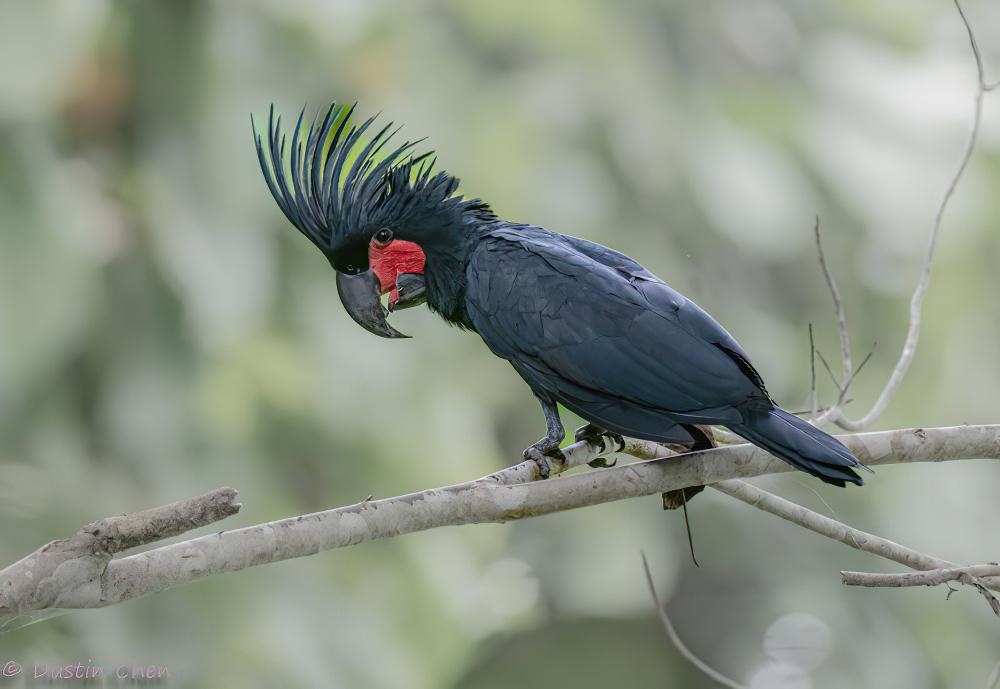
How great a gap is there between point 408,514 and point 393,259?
0.94 metres

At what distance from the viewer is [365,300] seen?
2881 mm

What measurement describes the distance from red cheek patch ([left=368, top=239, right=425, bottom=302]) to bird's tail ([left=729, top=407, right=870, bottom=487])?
40.2 inches

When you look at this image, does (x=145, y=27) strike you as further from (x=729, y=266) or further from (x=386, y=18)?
(x=729, y=266)

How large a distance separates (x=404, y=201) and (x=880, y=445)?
138cm

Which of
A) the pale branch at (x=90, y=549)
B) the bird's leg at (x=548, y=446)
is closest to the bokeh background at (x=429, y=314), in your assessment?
the bird's leg at (x=548, y=446)

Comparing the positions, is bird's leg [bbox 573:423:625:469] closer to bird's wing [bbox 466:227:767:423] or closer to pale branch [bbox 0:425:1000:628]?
pale branch [bbox 0:425:1000:628]

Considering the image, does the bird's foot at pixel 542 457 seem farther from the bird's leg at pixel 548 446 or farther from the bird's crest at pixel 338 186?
the bird's crest at pixel 338 186

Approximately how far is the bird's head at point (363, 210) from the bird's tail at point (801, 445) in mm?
1033

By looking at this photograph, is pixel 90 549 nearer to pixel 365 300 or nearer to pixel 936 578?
pixel 365 300

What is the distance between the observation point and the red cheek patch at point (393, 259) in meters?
2.90

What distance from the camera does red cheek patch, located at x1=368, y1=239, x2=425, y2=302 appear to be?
9.50 ft

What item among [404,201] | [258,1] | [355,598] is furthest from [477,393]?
[404,201]

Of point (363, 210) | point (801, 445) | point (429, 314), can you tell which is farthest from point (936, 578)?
point (429, 314)

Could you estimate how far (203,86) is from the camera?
475 cm
